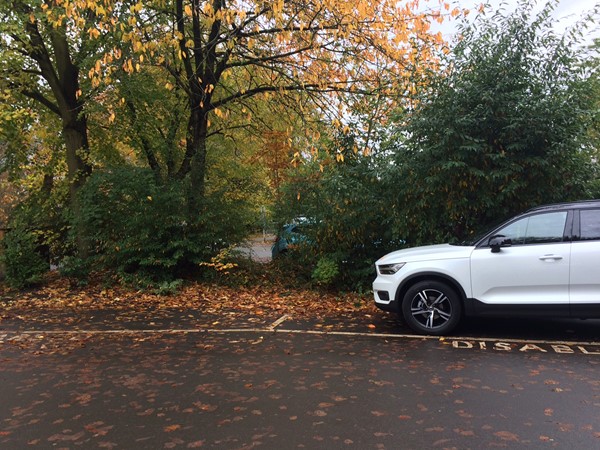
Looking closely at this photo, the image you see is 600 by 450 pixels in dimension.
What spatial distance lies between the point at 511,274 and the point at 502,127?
10.9 feet

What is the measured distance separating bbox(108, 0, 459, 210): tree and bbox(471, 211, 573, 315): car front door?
13.2 feet

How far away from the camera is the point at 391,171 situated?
938 cm

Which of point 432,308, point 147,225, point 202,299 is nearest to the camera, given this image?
point 432,308

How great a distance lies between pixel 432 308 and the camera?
22.5 feet

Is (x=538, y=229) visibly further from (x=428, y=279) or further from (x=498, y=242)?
(x=428, y=279)

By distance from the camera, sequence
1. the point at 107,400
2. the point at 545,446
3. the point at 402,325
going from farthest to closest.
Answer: the point at 402,325 → the point at 107,400 → the point at 545,446

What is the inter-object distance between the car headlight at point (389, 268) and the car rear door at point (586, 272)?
2131 mm

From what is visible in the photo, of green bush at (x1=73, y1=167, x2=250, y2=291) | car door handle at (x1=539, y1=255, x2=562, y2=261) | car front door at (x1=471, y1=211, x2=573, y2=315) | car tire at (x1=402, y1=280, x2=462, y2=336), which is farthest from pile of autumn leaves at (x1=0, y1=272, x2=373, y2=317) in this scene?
car door handle at (x1=539, y1=255, x2=562, y2=261)

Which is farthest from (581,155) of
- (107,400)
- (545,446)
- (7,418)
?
(7,418)

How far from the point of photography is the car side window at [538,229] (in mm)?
6453

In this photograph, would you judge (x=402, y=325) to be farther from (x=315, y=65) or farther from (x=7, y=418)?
(x=315, y=65)

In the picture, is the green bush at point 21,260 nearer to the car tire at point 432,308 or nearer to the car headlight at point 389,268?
the car headlight at point 389,268

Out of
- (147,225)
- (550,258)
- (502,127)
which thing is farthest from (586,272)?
(147,225)

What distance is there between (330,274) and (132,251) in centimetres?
431
